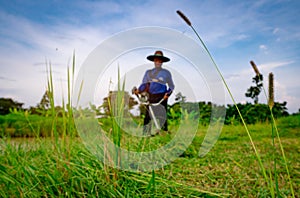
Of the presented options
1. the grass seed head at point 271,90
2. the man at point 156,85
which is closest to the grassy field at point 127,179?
the grass seed head at point 271,90

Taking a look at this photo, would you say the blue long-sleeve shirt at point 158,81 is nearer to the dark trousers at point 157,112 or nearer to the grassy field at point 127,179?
the dark trousers at point 157,112

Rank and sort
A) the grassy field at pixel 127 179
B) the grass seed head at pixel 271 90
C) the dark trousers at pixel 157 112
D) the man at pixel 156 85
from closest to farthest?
the grass seed head at pixel 271 90 → the grassy field at pixel 127 179 → the man at pixel 156 85 → the dark trousers at pixel 157 112

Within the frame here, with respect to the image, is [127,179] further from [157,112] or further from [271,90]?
[157,112]

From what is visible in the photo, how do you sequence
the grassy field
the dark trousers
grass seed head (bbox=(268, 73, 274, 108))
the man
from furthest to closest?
the dark trousers → the man → the grassy field → grass seed head (bbox=(268, 73, 274, 108))


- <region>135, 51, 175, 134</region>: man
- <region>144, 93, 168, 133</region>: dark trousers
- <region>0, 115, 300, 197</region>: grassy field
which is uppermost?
<region>135, 51, 175, 134</region>: man

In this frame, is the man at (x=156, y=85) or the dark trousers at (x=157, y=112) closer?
the man at (x=156, y=85)

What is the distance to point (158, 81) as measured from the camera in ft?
6.66

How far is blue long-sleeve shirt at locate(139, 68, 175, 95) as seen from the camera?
1.88 meters

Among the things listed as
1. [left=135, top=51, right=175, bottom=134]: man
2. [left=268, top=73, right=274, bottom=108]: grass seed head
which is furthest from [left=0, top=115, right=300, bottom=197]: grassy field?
[left=135, top=51, right=175, bottom=134]: man

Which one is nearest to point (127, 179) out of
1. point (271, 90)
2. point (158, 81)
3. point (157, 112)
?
point (271, 90)

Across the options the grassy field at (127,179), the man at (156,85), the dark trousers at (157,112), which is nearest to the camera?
the grassy field at (127,179)

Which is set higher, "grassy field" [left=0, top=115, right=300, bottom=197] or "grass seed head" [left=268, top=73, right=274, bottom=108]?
"grass seed head" [left=268, top=73, right=274, bottom=108]

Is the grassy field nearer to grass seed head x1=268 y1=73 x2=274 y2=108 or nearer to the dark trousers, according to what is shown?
grass seed head x1=268 y1=73 x2=274 y2=108

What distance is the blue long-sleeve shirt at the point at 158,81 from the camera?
188 centimetres
